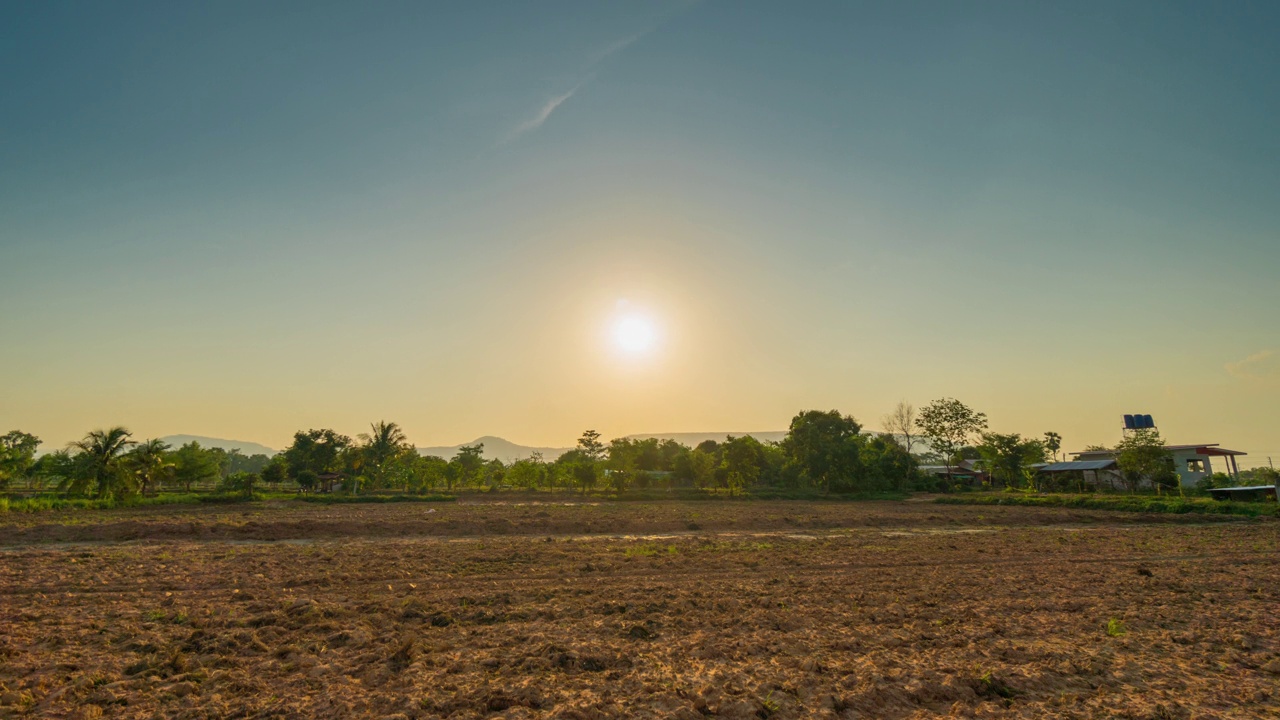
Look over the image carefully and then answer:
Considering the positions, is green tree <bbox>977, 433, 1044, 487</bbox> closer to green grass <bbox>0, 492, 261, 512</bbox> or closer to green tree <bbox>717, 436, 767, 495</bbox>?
green tree <bbox>717, 436, 767, 495</bbox>

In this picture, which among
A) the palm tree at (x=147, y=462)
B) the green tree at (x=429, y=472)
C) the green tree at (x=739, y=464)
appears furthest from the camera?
A: the green tree at (x=429, y=472)

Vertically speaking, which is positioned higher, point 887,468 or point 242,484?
point 887,468

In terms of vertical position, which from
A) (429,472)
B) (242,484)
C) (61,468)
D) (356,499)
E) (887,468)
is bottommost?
(356,499)

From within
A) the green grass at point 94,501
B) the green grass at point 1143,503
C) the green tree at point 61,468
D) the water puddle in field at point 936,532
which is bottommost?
the water puddle in field at point 936,532

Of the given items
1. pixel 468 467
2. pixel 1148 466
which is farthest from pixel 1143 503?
pixel 468 467

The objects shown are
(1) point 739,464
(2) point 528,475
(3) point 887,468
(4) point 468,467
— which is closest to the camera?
(3) point 887,468

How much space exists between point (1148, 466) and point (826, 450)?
1098 inches

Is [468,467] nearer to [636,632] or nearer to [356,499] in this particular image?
[356,499]

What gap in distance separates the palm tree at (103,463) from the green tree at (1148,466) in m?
85.4

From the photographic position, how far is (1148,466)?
50656 millimetres

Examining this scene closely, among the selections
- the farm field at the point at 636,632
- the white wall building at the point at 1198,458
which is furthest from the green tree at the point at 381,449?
the white wall building at the point at 1198,458

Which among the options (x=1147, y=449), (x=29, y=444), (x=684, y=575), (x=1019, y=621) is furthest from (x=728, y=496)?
(x=29, y=444)

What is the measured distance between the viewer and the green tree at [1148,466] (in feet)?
167

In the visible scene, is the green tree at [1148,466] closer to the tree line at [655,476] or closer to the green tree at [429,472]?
the tree line at [655,476]
